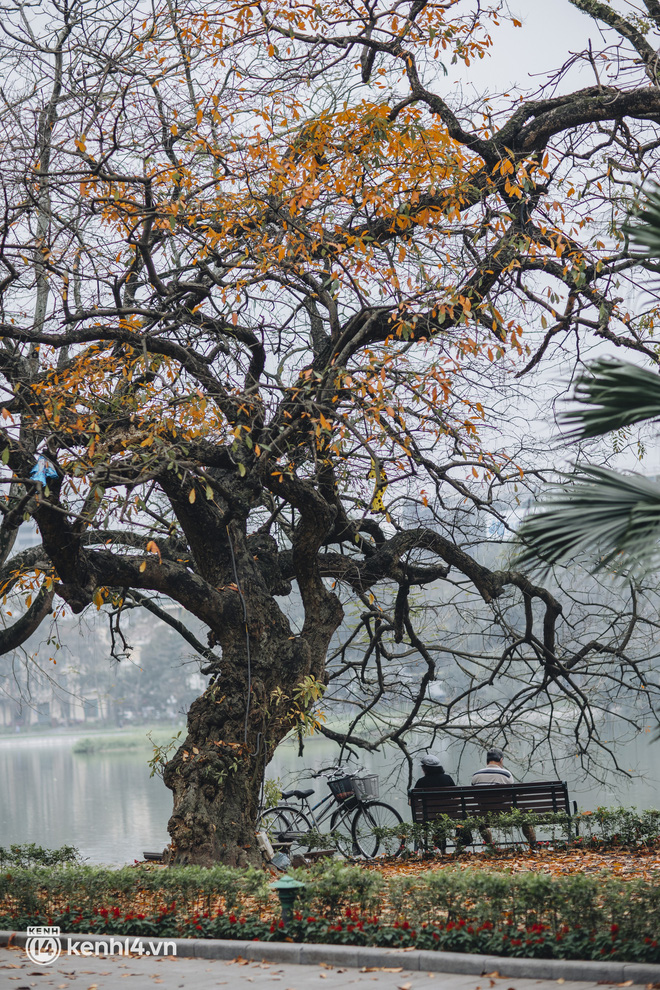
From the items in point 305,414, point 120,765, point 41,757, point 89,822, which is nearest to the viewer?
point 305,414

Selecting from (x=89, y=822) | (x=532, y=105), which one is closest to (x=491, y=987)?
(x=532, y=105)

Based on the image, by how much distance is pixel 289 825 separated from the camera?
1192 cm

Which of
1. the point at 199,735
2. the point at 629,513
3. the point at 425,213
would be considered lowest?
the point at 199,735

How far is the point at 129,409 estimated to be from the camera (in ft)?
29.9

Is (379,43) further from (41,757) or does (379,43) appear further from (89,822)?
(41,757)

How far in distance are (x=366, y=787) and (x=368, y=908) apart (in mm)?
5099

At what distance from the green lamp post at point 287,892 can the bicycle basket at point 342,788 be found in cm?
501

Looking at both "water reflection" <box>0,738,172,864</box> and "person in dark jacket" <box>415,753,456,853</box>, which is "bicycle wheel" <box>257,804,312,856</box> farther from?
"water reflection" <box>0,738,172,864</box>

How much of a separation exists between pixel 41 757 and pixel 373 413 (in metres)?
55.4

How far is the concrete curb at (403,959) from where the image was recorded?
5102 mm

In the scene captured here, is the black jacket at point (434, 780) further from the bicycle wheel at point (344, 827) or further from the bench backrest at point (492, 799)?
the bicycle wheel at point (344, 827)

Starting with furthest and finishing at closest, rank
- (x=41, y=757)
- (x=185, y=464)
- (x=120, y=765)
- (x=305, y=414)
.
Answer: (x=41, y=757), (x=120, y=765), (x=305, y=414), (x=185, y=464)

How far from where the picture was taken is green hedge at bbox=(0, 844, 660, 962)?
18.3 feet

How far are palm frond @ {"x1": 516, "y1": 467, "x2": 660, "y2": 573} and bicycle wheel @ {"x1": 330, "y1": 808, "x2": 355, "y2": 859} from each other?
7.28m
